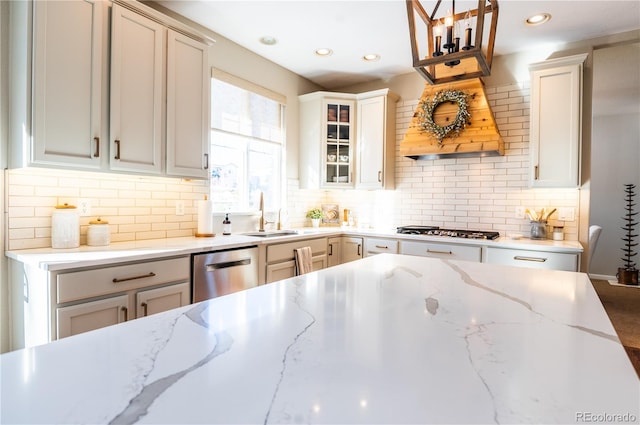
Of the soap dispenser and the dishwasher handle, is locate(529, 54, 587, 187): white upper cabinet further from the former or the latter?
the soap dispenser

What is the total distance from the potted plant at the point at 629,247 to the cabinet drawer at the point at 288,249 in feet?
8.71

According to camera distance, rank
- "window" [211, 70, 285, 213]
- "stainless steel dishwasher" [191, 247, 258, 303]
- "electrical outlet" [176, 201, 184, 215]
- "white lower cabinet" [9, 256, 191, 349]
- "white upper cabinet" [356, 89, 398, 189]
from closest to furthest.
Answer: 1. "white lower cabinet" [9, 256, 191, 349]
2. "stainless steel dishwasher" [191, 247, 258, 303]
3. "electrical outlet" [176, 201, 184, 215]
4. "window" [211, 70, 285, 213]
5. "white upper cabinet" [356, 89, 398, 189]

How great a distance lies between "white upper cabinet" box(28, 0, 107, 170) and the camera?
6.38 feet

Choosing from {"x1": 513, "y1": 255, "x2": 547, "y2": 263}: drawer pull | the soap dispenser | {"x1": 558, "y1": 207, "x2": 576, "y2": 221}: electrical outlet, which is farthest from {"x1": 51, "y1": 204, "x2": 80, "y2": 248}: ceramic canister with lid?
{"x1": 558, "y1": 207, "x2": 576, "y2": 221}: electrical outlet

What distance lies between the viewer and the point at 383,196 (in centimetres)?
439

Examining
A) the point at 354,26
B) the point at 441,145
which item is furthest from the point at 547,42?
the point at 354,26

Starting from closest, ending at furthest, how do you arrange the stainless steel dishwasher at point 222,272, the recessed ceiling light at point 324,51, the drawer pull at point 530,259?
the stainless steel dishwasher at point 222,272
the drawer pull at point 530,259
the recessed ceiling light at point 324,51

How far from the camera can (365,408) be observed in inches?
20.5

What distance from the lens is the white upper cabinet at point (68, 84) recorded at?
6.38ft

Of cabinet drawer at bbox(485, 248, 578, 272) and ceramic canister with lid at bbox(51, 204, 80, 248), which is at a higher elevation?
ceramic canister with lid at bbox(51, 204, 80, 248)

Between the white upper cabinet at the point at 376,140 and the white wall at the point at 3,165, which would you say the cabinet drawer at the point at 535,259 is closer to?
the white upper cabinet at the point at 376,140

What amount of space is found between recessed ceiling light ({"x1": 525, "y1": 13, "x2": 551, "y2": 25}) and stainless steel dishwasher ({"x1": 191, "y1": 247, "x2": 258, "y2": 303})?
9.52ft

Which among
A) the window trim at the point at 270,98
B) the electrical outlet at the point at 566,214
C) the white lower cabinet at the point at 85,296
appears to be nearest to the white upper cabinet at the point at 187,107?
the window trim at the point at 270,98

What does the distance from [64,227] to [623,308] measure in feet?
14.2
